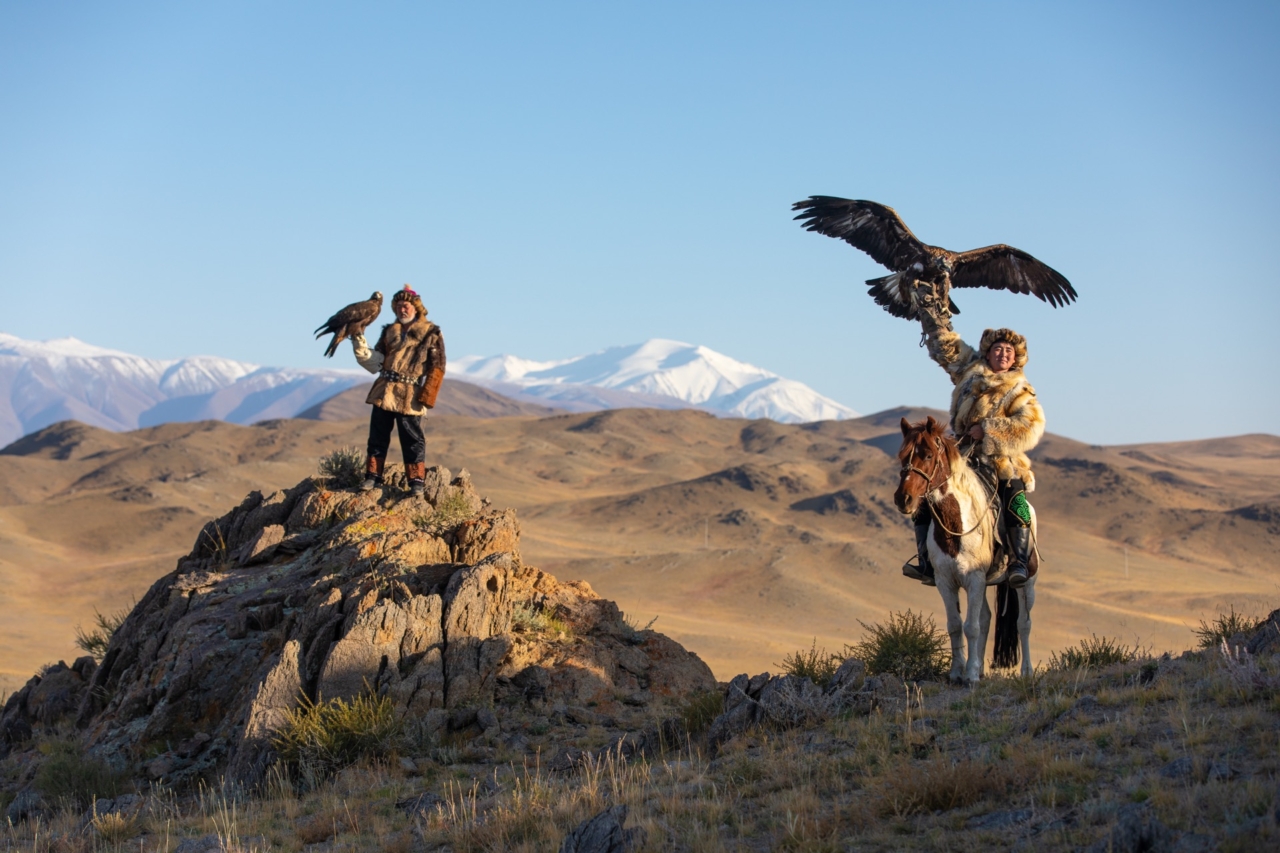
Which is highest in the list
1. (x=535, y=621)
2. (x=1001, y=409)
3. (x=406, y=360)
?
(x=406, y=360)

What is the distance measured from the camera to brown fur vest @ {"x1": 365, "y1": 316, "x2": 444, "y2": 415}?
42.3ft

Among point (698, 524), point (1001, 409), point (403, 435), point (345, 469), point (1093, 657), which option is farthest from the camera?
point (698, 524)

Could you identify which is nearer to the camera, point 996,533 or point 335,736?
point 335,736

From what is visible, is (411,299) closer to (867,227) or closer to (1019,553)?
(867,227)

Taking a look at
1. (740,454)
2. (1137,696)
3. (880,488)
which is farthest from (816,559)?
(740,454)

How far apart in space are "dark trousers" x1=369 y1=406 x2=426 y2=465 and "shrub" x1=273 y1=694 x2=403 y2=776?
14.9ft

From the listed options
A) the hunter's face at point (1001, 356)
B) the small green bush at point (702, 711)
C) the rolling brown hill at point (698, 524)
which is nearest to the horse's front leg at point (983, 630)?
the hunter's face at point (1001, 356)

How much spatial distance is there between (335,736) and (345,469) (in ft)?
19.1

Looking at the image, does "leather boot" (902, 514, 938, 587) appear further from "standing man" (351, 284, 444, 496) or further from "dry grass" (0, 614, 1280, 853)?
"standing man" (351, 284, 444, 496)

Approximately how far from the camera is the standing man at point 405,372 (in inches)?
508

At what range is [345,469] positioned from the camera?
45.6 ft

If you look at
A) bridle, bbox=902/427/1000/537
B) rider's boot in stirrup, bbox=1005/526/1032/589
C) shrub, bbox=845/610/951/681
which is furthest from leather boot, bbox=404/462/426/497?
rider's boot in stirrup, bbox=1005/526/1032/589

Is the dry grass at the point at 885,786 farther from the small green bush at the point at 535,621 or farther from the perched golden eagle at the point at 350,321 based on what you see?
the perched golden eagle at the point at 350,321

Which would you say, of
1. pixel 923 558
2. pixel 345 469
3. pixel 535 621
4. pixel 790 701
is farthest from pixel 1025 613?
pixel 345 469
